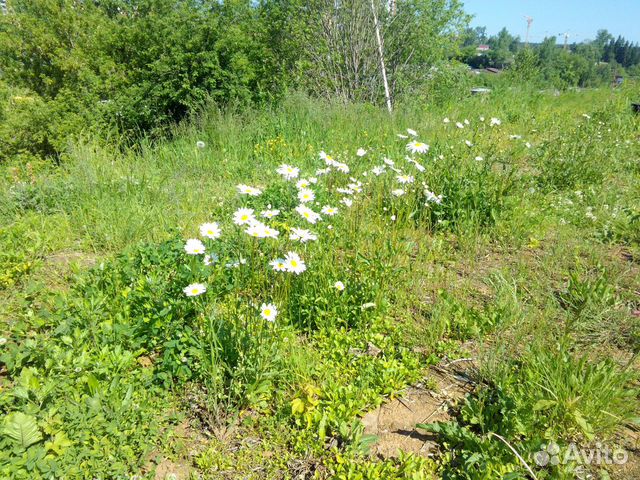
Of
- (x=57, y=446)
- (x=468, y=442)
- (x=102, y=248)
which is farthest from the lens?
(x=102, y=248)

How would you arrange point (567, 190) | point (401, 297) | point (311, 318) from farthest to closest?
1. point (567, 190)
2. point (401, 297)
3. point (311, 318)

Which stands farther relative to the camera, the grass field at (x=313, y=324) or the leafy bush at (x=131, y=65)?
the leafy bush at (x=131, y=65)

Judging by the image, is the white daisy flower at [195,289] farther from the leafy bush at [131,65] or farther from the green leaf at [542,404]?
the leafy bush at [131,65]

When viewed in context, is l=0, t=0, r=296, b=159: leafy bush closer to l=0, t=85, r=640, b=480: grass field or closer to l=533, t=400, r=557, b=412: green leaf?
l=0, t=85, r=640, b=480: grass field

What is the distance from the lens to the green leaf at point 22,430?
158cm

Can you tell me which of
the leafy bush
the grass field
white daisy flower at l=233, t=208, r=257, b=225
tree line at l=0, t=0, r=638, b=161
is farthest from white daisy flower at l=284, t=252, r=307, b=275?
the leafy bush

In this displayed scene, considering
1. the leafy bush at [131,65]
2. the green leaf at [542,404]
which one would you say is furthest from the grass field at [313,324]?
the leafy bush at [131,65]

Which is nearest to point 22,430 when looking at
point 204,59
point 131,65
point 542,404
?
point 542,404

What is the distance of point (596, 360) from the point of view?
83.2 inches

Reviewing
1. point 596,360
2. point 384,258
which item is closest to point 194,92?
point 384,258

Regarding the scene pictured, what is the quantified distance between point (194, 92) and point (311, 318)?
5.58 meters

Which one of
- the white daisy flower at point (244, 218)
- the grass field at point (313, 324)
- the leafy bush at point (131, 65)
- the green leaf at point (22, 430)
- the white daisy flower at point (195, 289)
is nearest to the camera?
the green leaf at point (22, 430)

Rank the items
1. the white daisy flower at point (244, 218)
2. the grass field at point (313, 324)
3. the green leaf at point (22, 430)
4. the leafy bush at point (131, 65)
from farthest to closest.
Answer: the leafy bush at point (131, 65)
the white daisy flower at point (244, 218)
the grass field at point (313, 324)
the green leaf at point (22, 430)

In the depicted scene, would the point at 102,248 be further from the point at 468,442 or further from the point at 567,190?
the point at 567,190
